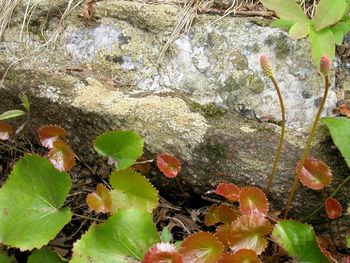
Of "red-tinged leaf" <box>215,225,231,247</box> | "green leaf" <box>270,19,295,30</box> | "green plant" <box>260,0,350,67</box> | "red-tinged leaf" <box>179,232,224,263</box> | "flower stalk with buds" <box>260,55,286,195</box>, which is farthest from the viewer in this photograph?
"green leaf" <box>270,19,295,30</box>

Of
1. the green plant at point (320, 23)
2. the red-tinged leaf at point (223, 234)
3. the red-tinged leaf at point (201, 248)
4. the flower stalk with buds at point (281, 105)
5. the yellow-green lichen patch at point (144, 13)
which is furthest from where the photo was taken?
the yellow-green lichen patch at point (144, 13)

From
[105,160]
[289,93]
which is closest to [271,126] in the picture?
[289,93]

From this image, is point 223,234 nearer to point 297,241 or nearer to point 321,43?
point 297,241

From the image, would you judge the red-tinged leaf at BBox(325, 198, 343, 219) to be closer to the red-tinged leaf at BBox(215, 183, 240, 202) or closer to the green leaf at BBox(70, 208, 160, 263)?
the red-tinged leaf at BBox(215, 183, 240, 202)

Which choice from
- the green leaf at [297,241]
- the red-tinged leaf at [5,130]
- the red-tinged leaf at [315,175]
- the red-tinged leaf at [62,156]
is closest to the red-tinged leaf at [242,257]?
the green leaf at [297,241]

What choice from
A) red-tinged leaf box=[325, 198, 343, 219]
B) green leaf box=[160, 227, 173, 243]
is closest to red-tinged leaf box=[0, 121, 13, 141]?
green leaf box=[160, 227, 173, 243]

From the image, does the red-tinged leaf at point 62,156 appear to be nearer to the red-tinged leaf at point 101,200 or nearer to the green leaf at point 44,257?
the red-tinged leaf at point 101,200
